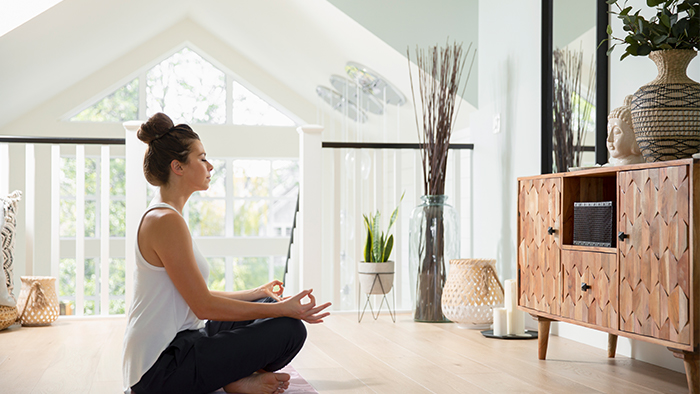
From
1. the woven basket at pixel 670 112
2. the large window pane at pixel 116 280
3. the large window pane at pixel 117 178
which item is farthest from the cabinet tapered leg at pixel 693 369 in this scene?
the large window pane at pixel 116 280

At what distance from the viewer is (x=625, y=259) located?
7.11 feet

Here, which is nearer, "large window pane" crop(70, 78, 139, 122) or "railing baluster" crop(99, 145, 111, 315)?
"railing baluster" crop(99, 145, 111, 315)

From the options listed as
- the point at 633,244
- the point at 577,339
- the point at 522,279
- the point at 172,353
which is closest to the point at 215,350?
the point at 172,353

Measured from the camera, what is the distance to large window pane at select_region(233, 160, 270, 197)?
28.6 ft

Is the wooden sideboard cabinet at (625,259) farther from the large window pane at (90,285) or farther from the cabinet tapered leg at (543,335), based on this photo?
the large window pane at (90,285)

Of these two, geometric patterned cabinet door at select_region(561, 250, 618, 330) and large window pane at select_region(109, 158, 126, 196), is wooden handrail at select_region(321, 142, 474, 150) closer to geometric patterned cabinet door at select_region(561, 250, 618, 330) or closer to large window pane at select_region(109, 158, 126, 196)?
geometric patterned cabinet door at select_region(561, 250, 618, 330)

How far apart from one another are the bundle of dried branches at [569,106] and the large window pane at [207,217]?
20.2ft

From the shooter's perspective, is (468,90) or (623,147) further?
(468,90)

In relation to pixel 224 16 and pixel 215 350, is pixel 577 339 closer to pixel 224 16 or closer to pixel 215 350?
pixel 215 350

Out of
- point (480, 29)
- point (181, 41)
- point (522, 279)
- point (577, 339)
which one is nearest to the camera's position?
point (522, 279)

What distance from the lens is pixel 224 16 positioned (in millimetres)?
7105

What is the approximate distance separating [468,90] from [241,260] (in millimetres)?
5022

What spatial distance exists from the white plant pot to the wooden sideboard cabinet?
102 cm

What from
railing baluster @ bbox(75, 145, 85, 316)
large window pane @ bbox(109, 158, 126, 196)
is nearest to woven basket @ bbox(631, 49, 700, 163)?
railing baluster @ bbox(75, 145, 85, 316)
